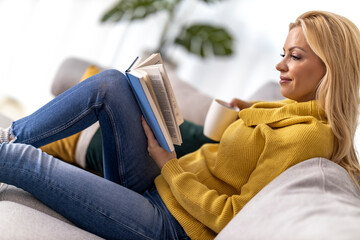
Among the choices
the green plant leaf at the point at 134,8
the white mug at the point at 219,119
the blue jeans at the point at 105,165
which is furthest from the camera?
the green plant leaf at the point at 134,8

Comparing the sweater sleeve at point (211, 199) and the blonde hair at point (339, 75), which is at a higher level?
the blonde hair at point (339, 75)

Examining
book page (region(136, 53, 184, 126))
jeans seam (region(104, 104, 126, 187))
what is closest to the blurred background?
jeans seam (region(104, 104, 126, 187))

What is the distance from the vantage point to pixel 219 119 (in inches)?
56.9

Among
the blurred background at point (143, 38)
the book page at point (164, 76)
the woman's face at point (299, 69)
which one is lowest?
the blurred background at point (143, 38)

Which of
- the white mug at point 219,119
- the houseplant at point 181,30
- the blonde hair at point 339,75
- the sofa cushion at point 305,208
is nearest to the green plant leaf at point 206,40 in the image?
the houseplant at point 181,30

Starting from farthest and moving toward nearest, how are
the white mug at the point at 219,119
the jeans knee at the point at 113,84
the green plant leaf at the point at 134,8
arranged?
1. the green plant leaf at the point at 134,8
2. the white mug at the point at 219,119
3. the jeans knee at the point at 113,84

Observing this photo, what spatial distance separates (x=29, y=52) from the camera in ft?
11.6

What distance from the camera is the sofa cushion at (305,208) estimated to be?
803 mm

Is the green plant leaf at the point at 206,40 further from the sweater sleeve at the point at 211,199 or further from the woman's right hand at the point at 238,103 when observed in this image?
the sweater sleeve at the point at 211,199

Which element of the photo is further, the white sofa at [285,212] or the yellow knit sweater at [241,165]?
the yellow knit sweater at [241,165]

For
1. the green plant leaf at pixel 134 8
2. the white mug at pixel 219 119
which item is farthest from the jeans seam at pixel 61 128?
the green plant leaf at pixel 134 8

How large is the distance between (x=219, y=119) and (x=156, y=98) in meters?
0.31

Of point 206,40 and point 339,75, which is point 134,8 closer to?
point 206,40

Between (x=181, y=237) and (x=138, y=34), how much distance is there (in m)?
3.01
